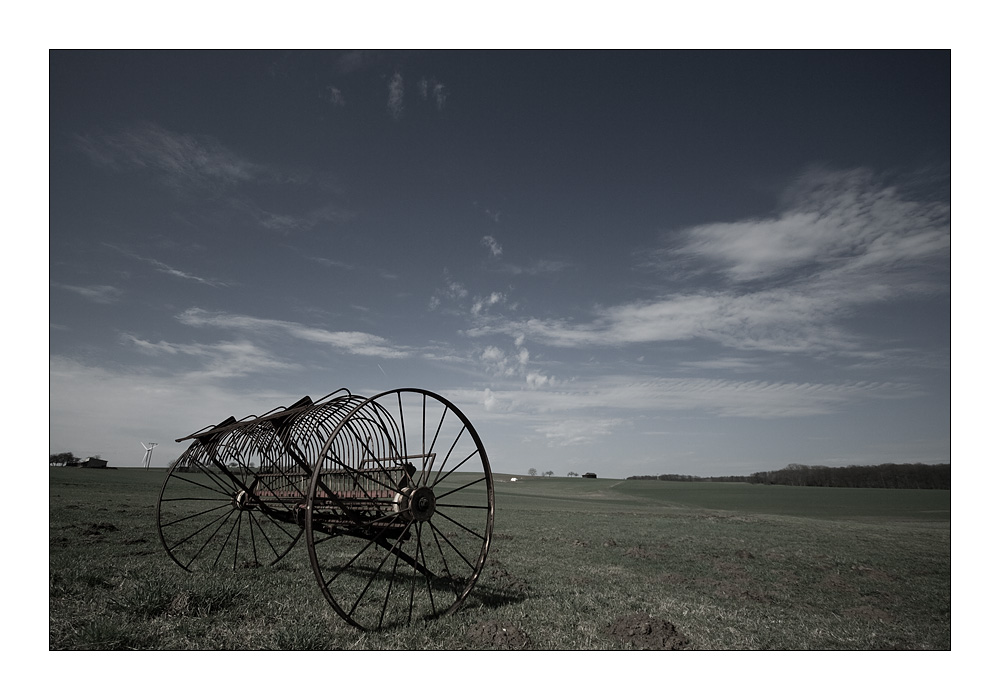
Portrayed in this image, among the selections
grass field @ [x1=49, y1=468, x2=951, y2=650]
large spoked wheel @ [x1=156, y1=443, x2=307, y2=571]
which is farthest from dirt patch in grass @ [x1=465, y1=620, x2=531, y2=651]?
large spoked wheel @ [x1=156, y1=443, x2=307, y2=571]

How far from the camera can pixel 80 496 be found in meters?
21.2

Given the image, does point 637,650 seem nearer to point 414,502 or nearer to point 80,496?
point 414,502

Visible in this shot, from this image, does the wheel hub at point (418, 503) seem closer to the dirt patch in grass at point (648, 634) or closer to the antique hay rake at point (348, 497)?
the antique hay rake at point (348, 497)

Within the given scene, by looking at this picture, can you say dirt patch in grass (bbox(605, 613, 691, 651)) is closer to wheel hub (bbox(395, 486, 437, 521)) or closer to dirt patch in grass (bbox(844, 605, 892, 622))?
wheel hub (bbox(395, 486, 437, 521))

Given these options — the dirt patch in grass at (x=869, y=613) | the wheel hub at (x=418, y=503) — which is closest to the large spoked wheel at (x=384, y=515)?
the wheel hub at (x=418, y=503)

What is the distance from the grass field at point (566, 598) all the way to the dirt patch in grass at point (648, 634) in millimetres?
20

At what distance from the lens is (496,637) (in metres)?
6.18

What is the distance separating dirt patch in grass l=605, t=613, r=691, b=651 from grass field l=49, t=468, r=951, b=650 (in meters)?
0.02

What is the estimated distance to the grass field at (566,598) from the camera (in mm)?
6113

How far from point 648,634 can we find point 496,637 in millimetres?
1896

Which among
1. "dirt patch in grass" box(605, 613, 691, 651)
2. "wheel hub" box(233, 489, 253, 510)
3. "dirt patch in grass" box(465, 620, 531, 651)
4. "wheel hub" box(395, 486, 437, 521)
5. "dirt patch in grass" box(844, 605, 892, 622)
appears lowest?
"dirt patch in grass" box(844, 605, 892, 622)

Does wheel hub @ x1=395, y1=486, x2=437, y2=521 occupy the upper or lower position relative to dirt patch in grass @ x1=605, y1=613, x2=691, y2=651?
upper

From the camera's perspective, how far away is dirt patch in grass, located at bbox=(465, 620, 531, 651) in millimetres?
6082

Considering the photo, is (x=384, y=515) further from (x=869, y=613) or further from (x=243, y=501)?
(x=869, y=613)
